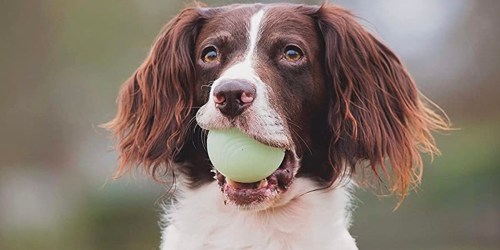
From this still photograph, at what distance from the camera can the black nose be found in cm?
369

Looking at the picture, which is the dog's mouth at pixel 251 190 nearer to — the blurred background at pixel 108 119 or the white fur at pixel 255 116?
the white fur at pixel 255 116

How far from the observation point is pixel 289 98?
13.2ft

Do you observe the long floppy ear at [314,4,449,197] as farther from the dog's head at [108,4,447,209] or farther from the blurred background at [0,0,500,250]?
the blurred background at [0,0,500,250]

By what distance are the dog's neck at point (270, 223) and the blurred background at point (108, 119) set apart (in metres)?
6.55

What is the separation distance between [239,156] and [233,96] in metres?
0.23

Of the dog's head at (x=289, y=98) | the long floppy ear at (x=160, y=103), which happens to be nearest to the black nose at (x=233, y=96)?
the dog's head at (x=289, y=98)

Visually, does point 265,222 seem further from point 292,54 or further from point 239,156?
point 292,54

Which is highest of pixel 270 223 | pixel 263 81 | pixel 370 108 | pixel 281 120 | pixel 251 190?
pixel 263 81

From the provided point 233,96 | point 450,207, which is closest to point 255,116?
point 233,96

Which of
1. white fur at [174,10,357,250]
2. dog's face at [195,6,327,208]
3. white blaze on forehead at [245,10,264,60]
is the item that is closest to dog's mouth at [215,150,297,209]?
dog's face at [195,6,327,208]

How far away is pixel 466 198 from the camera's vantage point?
1252 centimetres

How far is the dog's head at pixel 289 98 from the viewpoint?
13.3 feet

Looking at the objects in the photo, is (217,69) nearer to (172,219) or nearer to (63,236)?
(172,219)

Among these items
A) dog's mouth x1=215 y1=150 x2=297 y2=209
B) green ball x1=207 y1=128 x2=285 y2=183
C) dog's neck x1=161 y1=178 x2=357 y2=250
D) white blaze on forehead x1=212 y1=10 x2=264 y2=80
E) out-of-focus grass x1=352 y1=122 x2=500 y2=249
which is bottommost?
out-of-focus grass x1=352 y1=122 x2=500 y2=249
